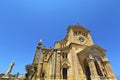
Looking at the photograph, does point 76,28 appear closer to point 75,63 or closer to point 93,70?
point 75,63

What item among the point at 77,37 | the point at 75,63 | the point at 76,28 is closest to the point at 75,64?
the point at 75,63

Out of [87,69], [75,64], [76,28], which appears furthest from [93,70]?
[76,28]

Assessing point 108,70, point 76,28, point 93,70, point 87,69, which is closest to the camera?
point 93,70

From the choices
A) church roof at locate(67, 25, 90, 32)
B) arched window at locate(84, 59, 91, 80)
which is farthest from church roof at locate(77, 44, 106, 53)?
church roof at locate(67, 25, 90, 32)

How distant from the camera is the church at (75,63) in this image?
2556 centimetres

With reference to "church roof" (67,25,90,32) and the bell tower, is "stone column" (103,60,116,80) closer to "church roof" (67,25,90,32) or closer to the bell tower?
the bell tower

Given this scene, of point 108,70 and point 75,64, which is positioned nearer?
point 75,64

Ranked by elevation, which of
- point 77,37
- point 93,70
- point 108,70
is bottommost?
point 93,70

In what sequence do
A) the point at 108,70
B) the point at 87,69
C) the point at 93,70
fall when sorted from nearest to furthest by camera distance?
the point at 93,70 → the point at 87,69 → the point at 108,70

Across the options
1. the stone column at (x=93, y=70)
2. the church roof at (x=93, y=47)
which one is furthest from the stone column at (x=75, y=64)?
the stone column at (x=93, y=70)

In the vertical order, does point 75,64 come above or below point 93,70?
above

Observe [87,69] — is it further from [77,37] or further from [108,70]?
[77,37]

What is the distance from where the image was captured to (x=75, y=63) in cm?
2708

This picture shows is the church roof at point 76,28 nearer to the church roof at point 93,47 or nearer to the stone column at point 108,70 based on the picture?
the church roof at point 93,47
